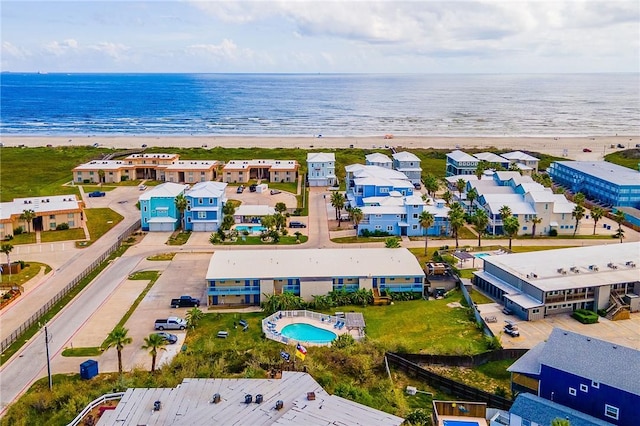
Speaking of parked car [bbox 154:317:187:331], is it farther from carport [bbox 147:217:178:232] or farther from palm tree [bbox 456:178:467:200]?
palm tree [bbox 456:178:467:200]

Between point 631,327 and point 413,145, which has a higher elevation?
point 413,145

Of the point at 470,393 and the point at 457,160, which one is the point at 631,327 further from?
the point at 457,160

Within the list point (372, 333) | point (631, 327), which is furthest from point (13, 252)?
point (631, 327)

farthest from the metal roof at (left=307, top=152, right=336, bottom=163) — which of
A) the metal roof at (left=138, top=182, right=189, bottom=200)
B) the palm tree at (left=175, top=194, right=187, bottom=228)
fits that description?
the palm tree at (left=175, top=194, right=187, bottom=228)

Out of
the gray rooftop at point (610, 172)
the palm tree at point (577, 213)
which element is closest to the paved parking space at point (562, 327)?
the palm tree at point (577, 213)

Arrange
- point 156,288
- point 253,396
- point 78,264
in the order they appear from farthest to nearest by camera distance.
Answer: point 78,264, point 156,288, point 253,396

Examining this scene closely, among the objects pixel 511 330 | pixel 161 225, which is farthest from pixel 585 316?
pixel 161 225
